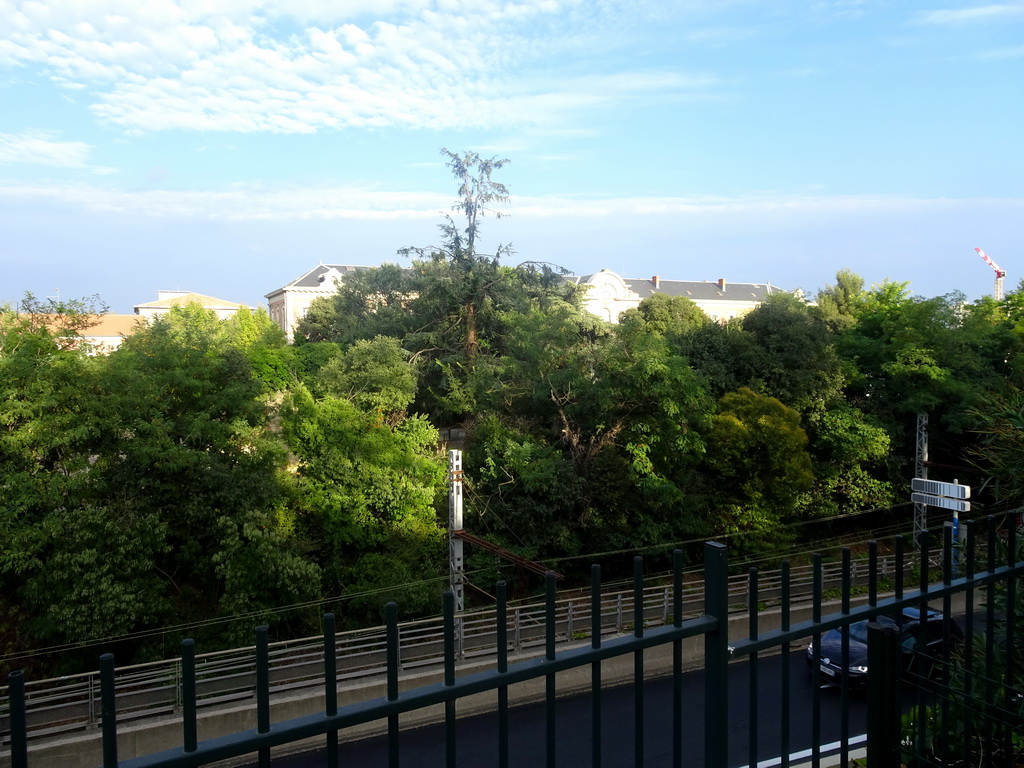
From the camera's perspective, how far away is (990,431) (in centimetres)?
385

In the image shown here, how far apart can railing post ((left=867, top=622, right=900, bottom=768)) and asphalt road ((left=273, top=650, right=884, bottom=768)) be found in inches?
285

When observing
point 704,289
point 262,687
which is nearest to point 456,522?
point 262,687

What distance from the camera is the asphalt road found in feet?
31.3

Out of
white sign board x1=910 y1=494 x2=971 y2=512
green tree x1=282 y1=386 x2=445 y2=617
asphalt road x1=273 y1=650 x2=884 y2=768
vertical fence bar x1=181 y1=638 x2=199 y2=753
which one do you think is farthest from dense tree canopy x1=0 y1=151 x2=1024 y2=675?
vertical fence bar x1=181 y1=638 x2=199 y2=753

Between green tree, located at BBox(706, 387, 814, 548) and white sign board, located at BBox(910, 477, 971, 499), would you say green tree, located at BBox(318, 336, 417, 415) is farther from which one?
white sign board, located at BBox(910, 477, 971, 499)

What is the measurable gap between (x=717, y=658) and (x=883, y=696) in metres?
0.80

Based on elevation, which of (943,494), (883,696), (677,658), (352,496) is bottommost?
(352,496)

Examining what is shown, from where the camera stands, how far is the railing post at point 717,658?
2168 millimetres

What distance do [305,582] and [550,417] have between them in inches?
294

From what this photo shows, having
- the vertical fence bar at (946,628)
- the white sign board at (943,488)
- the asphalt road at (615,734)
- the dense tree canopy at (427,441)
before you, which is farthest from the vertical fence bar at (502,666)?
the white sign board at (943,488)

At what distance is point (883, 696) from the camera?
2.58m

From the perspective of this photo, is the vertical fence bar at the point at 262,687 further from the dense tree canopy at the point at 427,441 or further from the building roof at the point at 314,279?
the building roof at the point at 314,279

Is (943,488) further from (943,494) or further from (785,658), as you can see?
(785,658)

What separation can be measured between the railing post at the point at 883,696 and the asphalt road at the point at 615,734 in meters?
7.23
